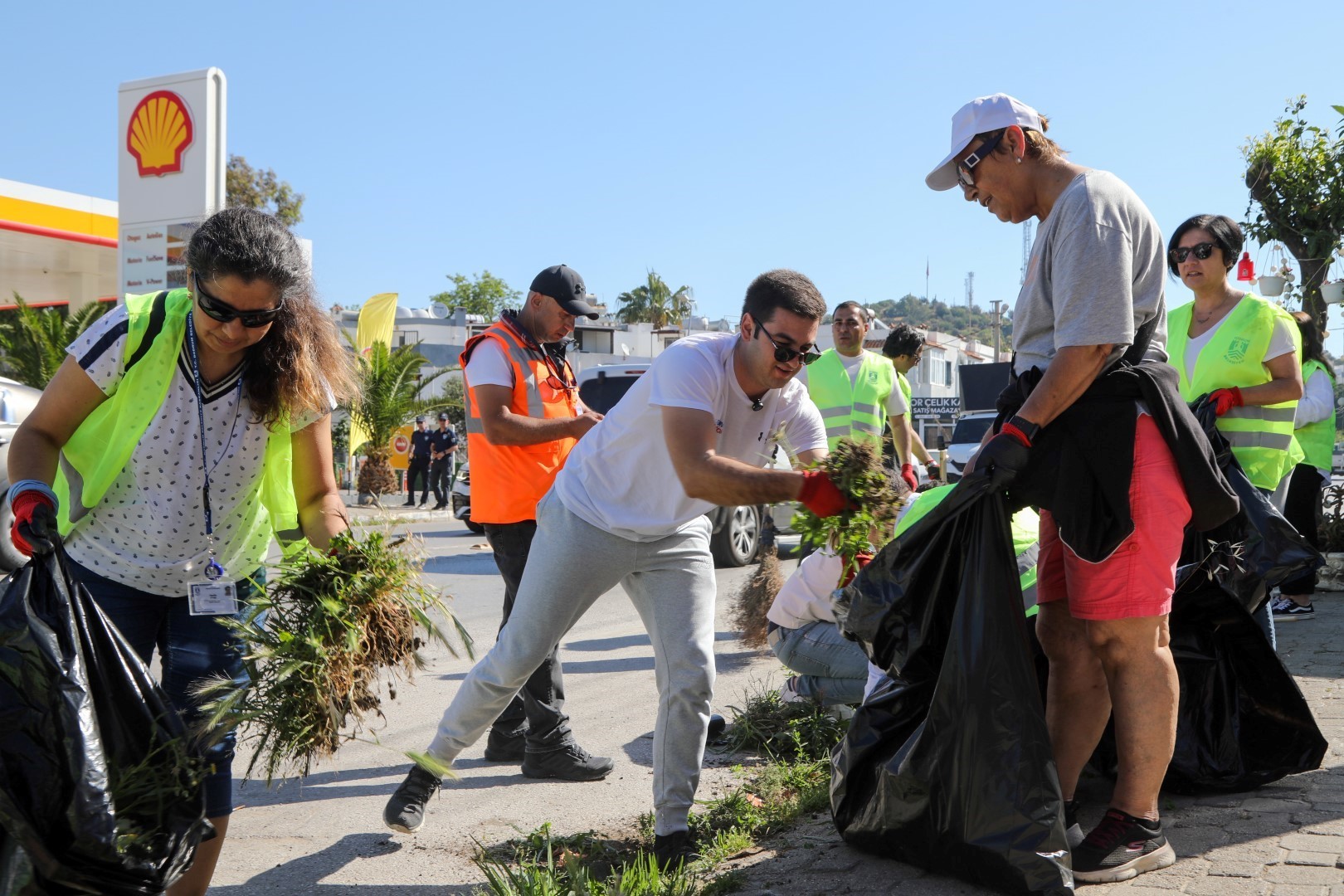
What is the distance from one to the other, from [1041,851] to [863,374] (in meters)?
4.23

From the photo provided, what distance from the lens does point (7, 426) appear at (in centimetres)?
822

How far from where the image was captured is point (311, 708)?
8.77ft

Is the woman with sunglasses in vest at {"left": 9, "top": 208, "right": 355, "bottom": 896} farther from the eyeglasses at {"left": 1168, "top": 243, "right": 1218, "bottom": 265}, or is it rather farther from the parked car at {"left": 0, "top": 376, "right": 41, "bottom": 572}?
the parked car at {"left": 0, "top": 376, "right": 41, "bottom": 572}

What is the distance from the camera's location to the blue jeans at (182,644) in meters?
2.74

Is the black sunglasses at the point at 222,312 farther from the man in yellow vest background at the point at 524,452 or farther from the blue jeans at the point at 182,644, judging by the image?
the man in yellow vest background at the point at 524,452

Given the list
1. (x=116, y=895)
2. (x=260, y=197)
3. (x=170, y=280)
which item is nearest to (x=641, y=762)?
(x=116, y=895)

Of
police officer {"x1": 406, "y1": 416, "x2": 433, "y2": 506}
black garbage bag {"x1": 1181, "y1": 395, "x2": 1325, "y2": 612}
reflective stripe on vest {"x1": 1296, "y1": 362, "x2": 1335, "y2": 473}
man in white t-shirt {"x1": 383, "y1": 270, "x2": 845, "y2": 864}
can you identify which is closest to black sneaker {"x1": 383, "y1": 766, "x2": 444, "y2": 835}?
man in white t-shirt {"x1": 383, "y1": 270, "x2": 845, "y2": 864}

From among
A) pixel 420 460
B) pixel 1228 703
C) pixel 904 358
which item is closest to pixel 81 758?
pixel 1228 703

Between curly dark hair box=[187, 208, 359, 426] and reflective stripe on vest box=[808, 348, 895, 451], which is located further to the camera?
reflective stripe on vest box=[808, 348, 895, 451]

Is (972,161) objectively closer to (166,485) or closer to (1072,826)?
(1072,826)

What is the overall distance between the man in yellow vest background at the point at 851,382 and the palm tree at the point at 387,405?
54.2 ft

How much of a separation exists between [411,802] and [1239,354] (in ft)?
12.0

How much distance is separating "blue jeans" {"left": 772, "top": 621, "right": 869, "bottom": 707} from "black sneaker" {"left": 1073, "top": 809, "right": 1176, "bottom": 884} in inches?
56.4

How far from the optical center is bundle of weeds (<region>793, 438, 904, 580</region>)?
10.4 ft
